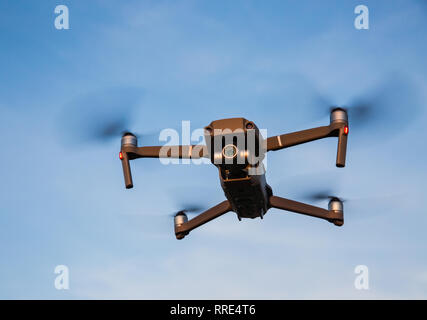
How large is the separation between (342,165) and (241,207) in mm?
2769

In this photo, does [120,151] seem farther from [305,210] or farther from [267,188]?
[305,210]

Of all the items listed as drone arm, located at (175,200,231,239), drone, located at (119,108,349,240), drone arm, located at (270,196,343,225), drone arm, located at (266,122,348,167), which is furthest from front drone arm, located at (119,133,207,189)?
drone arm, located at (270,196,343,225)

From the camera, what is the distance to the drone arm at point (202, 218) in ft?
49.1

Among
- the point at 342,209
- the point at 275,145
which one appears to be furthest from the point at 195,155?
the point at 342,209

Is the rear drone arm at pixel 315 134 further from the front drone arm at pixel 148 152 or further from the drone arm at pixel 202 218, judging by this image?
the drone arm at pixel 202 218

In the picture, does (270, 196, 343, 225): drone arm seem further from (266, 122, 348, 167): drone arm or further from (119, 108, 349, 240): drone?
(266, 122, 348, 167): drone arm

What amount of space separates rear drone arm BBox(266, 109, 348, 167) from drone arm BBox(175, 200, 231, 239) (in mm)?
2628

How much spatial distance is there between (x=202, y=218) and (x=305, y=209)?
2784 millimetres

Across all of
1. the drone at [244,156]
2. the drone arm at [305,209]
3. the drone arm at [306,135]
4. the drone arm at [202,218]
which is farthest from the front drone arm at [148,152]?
the drone arm at [305,209]

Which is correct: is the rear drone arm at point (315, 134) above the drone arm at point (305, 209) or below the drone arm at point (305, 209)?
above

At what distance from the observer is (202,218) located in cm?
1577

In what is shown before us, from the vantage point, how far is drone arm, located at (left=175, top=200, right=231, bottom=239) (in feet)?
49.1

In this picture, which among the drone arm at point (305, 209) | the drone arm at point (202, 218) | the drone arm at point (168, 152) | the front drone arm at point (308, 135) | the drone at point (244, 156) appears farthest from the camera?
the drone arm at point (202, 218)

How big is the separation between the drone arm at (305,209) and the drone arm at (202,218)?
3.99 ft
